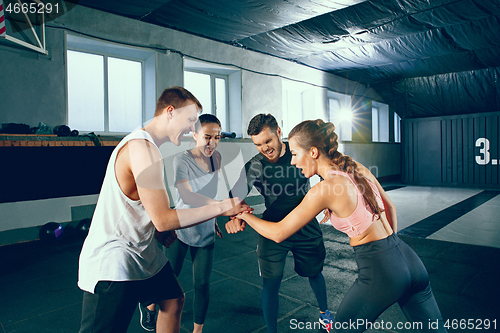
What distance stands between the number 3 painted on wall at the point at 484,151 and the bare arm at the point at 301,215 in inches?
477

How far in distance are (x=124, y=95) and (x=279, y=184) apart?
4937 mm

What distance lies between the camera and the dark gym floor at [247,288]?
Result: 2508 mm

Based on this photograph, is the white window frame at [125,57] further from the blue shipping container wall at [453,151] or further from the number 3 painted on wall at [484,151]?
the number 3 painted on wall at [484,151]

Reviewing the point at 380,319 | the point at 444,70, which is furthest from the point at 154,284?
the point at 444,70

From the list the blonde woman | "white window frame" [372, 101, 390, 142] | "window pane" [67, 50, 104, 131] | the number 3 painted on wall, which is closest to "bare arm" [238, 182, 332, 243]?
the blonde woman

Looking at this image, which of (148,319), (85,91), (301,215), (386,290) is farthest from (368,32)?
(148,319)

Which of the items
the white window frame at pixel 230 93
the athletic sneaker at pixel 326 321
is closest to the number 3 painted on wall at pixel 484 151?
the white window frame at pixel 230 93

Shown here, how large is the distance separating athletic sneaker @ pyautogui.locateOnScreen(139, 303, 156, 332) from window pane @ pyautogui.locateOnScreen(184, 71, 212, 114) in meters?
5.46

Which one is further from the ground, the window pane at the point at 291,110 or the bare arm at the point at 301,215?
the window pane at the point at 291,110

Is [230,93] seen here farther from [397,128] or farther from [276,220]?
[397,128]

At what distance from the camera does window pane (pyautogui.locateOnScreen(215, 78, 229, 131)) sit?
7.82 m

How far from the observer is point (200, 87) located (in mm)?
7520

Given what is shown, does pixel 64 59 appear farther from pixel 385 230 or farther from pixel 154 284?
pixel 385 230

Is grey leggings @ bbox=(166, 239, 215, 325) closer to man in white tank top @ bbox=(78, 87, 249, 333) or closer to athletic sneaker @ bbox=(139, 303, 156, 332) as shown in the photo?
athletic sneaker @ bbox=(139, 303, 156, 332)
